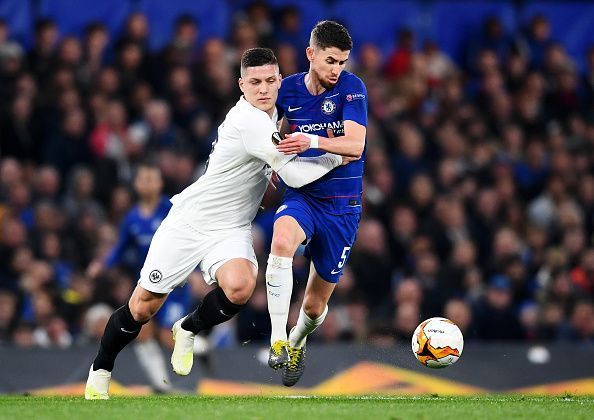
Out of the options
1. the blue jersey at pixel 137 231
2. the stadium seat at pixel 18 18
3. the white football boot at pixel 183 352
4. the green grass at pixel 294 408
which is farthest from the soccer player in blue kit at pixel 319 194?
the stadium seat at pixel 18 18

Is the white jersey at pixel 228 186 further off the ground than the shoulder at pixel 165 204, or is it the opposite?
the white jersey at pixel 228 186

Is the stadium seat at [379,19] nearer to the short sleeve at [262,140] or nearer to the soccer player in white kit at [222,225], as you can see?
the soccer player in white kit at [222,225]

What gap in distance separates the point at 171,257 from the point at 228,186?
0.61m

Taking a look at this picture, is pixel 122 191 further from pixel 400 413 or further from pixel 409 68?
pixel 400 413

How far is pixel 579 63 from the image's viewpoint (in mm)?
17531

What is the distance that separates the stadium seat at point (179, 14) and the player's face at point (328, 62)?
758cm

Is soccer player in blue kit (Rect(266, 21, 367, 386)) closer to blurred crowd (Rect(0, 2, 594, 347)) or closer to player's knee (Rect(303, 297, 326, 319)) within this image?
player's knee (Rect(303, 297, 326, 319))

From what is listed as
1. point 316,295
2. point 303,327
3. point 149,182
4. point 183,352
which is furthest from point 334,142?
point 149,182

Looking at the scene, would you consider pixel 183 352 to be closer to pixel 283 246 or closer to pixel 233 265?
pixel 233 265

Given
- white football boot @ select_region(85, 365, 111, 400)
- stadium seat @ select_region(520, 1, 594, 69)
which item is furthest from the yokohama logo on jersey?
stadium seat @ select_region(520, 1, 594, 69)

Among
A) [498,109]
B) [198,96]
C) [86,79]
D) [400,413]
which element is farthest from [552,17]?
[400,413]

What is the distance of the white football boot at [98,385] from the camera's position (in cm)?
861

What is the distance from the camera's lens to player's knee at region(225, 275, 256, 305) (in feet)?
27.0

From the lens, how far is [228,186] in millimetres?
8477
